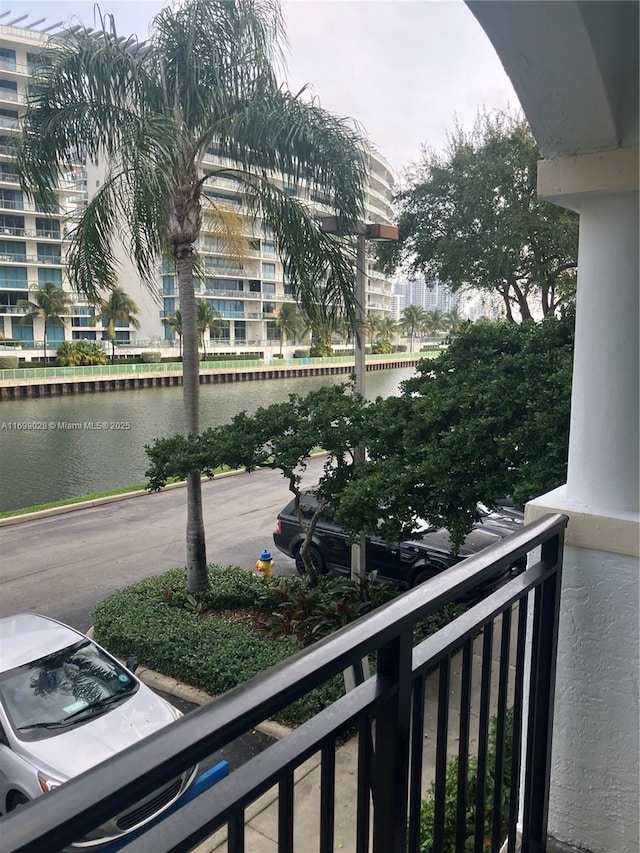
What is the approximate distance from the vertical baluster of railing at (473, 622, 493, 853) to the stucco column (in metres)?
0.39

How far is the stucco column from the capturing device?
175 centimetres

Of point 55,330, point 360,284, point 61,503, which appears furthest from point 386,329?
point 360,284

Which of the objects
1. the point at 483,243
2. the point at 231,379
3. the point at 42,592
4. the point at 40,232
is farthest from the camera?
the point at 231,379

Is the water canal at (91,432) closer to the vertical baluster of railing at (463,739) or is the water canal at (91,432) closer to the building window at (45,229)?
the building window at (45,229)

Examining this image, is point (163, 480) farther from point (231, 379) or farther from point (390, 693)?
point (231, 379)

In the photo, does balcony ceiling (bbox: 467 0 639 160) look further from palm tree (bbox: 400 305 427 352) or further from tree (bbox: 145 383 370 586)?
palm tree (bbox: 400 305 427 352)

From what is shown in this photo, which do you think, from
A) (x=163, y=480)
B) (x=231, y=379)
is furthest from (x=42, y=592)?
(x=231, y=379)

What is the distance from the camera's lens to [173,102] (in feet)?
25.5

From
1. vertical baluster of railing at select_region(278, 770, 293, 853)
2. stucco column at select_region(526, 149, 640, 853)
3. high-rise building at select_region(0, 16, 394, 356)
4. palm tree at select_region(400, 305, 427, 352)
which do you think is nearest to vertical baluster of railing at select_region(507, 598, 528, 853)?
stucco column at select_region(526, 149, 640, 853)

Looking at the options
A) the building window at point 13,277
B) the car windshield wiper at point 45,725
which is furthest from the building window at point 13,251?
the car windshield wiper at point 45,725

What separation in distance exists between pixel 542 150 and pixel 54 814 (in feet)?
6.34

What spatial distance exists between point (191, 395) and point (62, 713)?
4.55m

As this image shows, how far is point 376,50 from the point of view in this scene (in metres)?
5.54

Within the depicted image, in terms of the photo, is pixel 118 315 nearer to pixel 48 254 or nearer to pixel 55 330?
pixel 55 330
